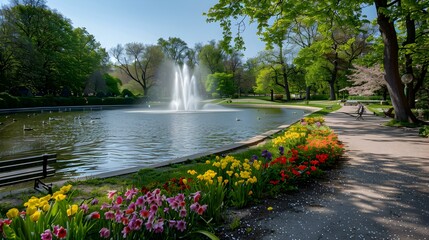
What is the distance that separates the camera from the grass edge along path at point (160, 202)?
2730 mm

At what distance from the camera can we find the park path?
12.1 ft

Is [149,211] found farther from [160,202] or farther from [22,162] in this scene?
[22,162]

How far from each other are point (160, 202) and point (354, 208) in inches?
124

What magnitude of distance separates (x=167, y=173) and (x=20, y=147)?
9033 millimetres

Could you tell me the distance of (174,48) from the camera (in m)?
80.6

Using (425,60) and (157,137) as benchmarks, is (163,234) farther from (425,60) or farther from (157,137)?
(425,60)

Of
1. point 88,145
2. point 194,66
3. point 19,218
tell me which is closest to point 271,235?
point 19,218

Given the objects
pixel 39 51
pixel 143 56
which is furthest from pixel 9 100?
pixel 143 56

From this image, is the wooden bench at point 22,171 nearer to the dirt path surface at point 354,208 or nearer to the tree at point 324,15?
the dirt path surface at point 354,208

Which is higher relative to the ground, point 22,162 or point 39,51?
point 39,51

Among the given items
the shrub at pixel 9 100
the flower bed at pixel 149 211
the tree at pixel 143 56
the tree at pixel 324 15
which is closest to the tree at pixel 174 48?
the tree at pixel 143 56

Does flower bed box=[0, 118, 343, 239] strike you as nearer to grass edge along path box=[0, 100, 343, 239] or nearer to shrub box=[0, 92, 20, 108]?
grass edge along path box=[0, 100, 343, 239]

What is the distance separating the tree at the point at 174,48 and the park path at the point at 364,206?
7735 centimetres

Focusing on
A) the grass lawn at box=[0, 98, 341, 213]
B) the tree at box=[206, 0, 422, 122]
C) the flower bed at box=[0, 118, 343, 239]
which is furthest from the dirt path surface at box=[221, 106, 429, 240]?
the tree at box=[206, 0, 422, 122]
